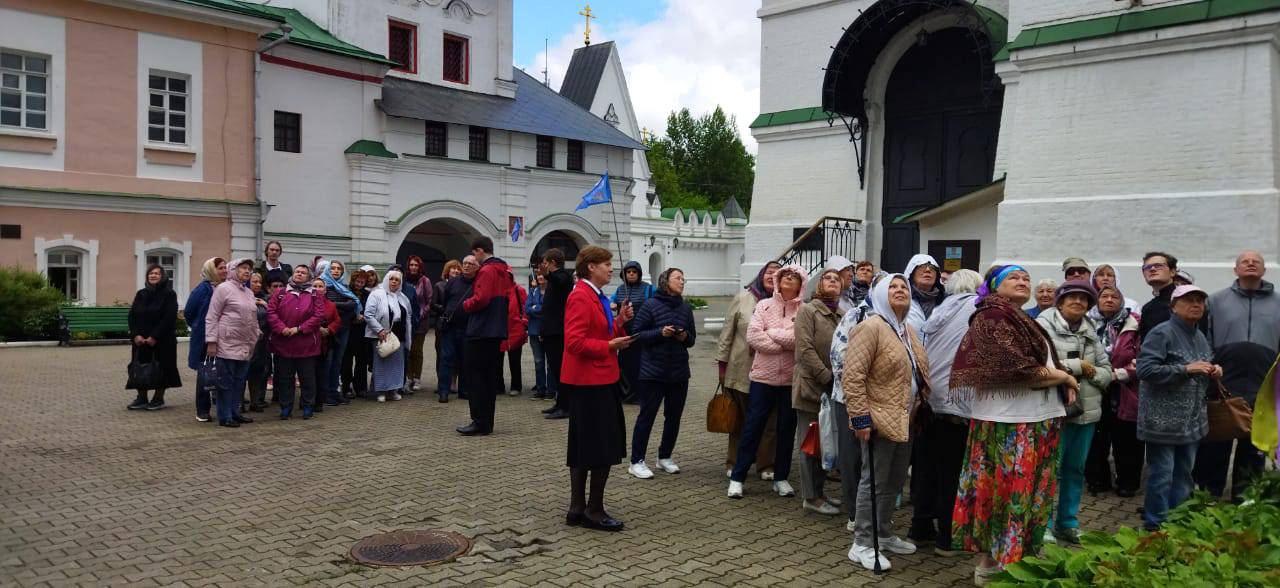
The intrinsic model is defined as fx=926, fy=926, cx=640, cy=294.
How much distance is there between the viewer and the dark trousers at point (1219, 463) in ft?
22.2

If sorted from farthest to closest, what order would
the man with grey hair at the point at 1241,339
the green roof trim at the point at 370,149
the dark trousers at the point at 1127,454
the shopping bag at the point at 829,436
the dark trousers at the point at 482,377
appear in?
the green roof trim at the point at 370,149, the dark trousers at the point at 482,377, the dark trousers at the point at 1127,454, the man with grey hair at the point at 1241,339, the shopping bag at the point at 829,436

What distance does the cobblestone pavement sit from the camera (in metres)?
5.50

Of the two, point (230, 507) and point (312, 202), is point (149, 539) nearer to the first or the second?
point (230, 507)

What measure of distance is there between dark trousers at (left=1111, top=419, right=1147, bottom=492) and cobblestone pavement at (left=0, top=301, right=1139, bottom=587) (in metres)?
0.24

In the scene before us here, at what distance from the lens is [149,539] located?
19.8ft

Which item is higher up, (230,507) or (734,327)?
(734,327)

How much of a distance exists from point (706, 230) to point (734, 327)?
43750 millimetres

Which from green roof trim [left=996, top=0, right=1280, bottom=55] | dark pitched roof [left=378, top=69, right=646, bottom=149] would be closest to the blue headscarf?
green roof trim [left=996, top=0, right=1280, bottom=55]

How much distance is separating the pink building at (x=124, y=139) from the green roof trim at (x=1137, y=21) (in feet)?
57.4

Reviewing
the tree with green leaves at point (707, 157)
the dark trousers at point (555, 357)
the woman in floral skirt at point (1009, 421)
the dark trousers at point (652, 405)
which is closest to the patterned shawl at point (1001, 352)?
the woman in floral skirt at point (1009, 421)

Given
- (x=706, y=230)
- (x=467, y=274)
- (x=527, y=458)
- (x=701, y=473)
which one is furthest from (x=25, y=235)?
(x=706, y=230)

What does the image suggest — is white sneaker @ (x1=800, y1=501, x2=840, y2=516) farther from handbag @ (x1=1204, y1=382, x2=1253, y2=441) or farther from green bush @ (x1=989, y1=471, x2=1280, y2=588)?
handbag @ (x1=1204, y1=382, x2=1253, y2=441)

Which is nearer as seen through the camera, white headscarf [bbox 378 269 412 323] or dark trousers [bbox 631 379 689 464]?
dark trousers [bbox 631 379 689 464]

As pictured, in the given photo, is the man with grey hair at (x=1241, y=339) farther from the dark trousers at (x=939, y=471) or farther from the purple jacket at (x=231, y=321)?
the purple jacket at (x=231, y=321)
